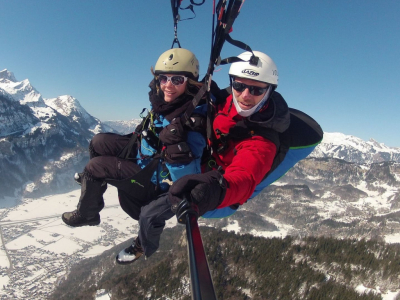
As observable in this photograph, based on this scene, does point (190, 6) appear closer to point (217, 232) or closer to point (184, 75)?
point (184, 75)

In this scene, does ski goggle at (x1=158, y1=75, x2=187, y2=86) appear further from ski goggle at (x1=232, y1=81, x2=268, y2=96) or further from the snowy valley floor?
the snowy valley floor

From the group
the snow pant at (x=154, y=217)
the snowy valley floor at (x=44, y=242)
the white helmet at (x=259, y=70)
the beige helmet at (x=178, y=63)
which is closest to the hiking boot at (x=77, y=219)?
the snow pant at (x=154, y=217)

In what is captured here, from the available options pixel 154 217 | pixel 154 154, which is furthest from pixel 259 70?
pixel 154 217

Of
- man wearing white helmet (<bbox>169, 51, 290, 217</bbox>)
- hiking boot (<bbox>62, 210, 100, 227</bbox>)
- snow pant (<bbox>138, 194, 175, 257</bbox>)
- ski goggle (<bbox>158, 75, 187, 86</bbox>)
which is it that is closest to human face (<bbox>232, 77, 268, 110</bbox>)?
man wearing white helmet (<bbox>169, 51, 290, 217</bbox>)

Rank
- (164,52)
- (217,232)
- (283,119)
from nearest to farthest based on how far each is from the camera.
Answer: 1. (283,119)
2. (164,52)
3. (217,232)

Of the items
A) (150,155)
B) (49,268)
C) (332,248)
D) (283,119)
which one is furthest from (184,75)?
(49,268)

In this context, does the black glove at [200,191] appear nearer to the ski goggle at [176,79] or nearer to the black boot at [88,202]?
the ski goggle at [176,79]
